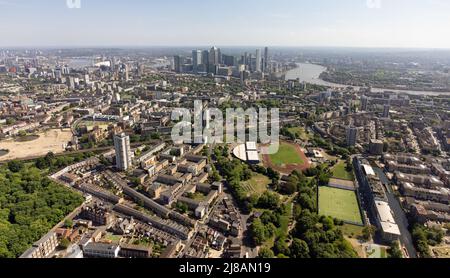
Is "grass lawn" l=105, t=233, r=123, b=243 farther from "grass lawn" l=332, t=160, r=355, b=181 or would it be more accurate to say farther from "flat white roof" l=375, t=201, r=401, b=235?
"grass lawn" l=332, t=160, r=355, b=181

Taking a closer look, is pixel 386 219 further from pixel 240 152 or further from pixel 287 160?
pixel 240 152

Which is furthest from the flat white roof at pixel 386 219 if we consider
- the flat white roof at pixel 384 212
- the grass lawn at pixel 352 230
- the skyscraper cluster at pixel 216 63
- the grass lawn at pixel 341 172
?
the skyscraper cluster at pixel 216 63

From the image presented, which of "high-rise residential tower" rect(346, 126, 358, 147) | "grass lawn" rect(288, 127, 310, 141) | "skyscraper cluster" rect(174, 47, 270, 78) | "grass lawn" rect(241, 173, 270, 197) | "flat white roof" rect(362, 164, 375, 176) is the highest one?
"skyscraper cluster" rect(174, 47, 270, 78)

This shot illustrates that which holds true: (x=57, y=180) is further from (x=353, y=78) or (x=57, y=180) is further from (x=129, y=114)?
(x=353, y=78)

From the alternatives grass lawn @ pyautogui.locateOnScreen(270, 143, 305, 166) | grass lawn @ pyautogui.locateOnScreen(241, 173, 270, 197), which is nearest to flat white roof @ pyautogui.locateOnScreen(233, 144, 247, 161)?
grass lawn @ pyautogui.locateOnScreen(270, 143, 305, 166)
